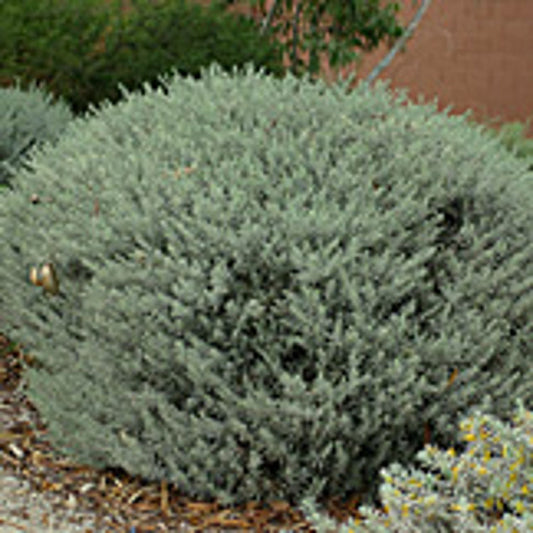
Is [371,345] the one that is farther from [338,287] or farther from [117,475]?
[117,475]

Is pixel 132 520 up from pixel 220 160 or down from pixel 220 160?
down

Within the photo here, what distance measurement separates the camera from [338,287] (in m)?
3.38

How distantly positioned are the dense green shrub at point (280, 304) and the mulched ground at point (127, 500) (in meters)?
A: 0.07

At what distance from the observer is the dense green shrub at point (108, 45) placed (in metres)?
7.76

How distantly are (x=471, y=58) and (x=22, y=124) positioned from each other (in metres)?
8.31

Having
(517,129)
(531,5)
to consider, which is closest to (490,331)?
(517,129)

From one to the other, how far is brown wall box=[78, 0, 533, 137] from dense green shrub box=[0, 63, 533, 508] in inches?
350

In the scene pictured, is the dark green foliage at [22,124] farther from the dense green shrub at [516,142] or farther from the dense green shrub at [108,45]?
the dense green shrub at [516,142]

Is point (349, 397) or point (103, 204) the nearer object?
point (349, 397)

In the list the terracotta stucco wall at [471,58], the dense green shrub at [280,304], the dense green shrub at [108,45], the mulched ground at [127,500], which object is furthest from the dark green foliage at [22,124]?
the terracotta stucco wall at [471,58]

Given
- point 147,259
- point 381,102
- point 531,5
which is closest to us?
point 147,259

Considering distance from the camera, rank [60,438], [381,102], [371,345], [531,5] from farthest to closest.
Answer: [531,5] → [381,102] → [60,438] → [371,345]

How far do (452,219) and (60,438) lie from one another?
1.89 m

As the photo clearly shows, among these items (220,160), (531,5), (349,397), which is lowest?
(349,397)
